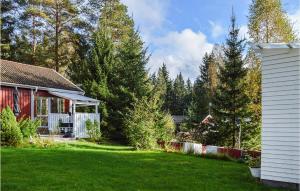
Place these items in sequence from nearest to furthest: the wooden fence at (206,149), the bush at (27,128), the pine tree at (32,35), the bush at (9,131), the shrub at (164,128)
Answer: the bush at (9,131)
the bush at (27,128)
the wooden fence at (206,149)
the shrub at (164,128)
the pine tree at (32,35)

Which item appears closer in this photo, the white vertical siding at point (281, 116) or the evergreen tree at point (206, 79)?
the white vertical siding at point (281, 116)

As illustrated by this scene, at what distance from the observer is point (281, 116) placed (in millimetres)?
11023

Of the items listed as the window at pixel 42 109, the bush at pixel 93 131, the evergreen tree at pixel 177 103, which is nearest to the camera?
the bush at pixel 93 131

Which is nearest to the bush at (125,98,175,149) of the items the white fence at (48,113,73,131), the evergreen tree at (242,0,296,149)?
the white fence at (48,113,73,131)

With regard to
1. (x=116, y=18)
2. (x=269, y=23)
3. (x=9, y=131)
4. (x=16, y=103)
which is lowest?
(x=9, y=131)

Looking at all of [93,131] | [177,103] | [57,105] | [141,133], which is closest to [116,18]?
[57,105]

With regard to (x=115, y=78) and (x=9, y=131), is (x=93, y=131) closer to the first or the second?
(x=115, y=78)

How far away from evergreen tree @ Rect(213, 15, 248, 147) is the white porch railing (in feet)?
23.6

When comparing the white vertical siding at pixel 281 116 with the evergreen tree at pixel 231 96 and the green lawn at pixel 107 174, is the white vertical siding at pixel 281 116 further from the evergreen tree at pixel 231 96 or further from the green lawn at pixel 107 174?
the evergreen tree at pixel 231 96

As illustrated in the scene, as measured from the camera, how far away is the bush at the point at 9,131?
682 inches

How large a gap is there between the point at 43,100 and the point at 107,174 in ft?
53.9

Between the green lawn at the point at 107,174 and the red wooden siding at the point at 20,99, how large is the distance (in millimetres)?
8859

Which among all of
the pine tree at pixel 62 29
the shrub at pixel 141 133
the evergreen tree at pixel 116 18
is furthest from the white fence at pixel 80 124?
the evergreen tree at pixel 116 18

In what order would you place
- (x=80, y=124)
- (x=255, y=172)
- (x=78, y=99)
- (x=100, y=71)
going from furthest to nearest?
(x=100, y=71) < (x=78, y=99) < (x=80, y=124) < (x=255, y=172)
